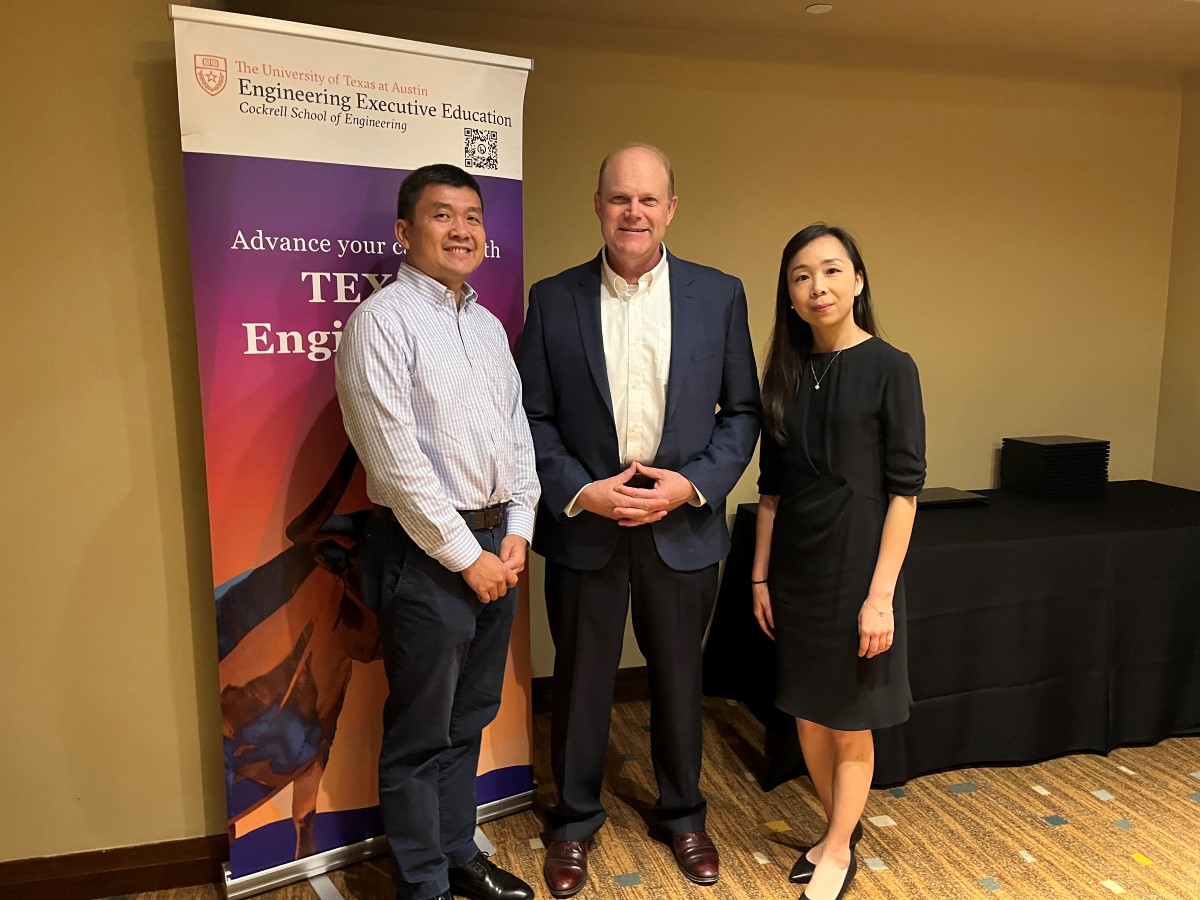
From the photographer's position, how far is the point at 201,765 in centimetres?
217

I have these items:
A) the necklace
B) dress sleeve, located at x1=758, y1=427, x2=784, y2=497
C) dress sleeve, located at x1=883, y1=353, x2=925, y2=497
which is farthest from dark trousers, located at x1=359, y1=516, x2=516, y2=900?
dress sleeve, located at x1=883, y1=353, x2=925, y2=497

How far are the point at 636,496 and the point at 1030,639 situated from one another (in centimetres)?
155

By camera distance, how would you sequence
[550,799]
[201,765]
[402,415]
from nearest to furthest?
[402,415], [201,765], [550,799]

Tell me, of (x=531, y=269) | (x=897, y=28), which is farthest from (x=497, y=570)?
(x=897, y=28)

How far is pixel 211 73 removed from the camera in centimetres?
186

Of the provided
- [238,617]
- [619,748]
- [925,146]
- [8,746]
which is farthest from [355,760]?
[925,146]

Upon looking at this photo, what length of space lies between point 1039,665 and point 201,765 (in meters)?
2.48

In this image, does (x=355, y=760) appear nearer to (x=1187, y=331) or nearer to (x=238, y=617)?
(x=238, y=617)

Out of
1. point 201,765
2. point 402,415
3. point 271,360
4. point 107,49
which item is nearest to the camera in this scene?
point 402,415

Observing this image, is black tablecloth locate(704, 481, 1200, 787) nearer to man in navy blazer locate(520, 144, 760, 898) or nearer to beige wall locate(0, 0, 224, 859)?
man in navy blazer locate(520, 144, 760, 898)

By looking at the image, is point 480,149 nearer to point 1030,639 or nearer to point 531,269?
point 531,269

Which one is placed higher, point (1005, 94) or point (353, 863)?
point (1005, 94)

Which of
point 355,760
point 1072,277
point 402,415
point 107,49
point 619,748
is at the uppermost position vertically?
point 107,49

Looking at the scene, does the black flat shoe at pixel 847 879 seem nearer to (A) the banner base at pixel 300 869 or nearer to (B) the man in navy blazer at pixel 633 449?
(B) the man in navy blazer at pixel 633 449
